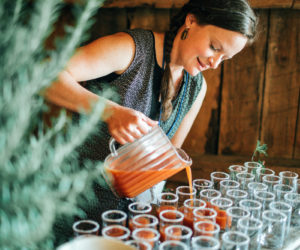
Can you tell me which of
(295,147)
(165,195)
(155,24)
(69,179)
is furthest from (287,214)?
(155,24)

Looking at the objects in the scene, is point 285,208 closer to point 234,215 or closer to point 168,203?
point 234,215

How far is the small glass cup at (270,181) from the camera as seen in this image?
1.54 metres

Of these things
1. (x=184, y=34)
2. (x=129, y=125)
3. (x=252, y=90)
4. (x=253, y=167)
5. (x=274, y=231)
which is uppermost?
(x=184, y=34)

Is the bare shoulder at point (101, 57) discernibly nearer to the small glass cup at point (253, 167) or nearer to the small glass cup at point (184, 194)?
the small glass cup at point (184, 194)

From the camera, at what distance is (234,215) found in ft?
3.84

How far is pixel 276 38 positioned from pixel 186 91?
0.93 metres

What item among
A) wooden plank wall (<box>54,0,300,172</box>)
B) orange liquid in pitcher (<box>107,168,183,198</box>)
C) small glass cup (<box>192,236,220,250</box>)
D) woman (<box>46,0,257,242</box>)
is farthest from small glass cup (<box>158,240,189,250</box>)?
wooden plank wall (<box>54,0,300,172</box>)

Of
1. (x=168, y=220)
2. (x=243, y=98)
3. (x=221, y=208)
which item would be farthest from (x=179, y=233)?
(x=243, y=98)

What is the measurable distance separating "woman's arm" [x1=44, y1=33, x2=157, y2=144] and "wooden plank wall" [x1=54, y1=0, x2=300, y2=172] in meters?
0.96

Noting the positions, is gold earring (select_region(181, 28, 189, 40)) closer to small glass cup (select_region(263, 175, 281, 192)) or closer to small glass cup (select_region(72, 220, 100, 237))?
small glass cup (select_region(263, 175, 281, 192))

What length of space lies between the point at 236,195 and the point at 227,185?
0.08 meters

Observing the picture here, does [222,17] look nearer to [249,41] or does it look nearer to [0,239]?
[249,41]

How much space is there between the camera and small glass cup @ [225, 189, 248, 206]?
135cm

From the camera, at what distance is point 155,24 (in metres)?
2.47
